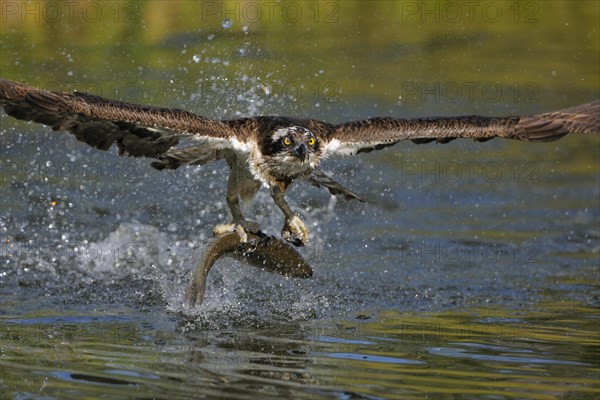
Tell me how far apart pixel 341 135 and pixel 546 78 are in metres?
9.83

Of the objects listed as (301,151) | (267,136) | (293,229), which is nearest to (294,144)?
(301,151)

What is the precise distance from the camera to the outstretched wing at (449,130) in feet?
36.5

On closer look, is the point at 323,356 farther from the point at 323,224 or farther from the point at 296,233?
the point at 323,224

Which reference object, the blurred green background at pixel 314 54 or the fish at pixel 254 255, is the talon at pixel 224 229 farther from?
the blurred green background at pixel 314 54

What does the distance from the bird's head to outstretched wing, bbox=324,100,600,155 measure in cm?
42

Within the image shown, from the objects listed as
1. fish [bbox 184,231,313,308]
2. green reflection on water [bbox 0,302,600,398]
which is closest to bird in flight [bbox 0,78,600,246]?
fish [bbox 184,231,313,308]

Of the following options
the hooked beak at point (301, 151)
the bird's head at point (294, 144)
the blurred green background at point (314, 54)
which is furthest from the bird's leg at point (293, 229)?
the blurred green background at point (314, 54)

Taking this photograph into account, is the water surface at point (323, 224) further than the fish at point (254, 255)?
No

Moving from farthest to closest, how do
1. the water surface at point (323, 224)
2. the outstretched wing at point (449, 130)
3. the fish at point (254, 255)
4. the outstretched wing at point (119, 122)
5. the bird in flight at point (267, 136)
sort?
the outstretched wing at point (449, 130), the fish at point (254, 255), the bird in flight at point (267, 136), the outstretched wing at point (119, 122), the water surface at point (323, 224)

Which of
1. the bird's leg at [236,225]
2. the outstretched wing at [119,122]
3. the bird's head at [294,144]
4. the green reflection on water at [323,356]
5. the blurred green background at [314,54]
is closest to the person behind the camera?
the green reflection on water at [323,356]

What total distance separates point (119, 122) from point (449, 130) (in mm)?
3026

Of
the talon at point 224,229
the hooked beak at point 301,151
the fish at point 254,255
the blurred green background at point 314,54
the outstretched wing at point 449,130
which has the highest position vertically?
the blurred green background at point 314,54

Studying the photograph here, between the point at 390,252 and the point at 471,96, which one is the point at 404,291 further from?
the point at 471,96

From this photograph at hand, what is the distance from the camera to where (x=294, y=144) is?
→ 10.6 meters
